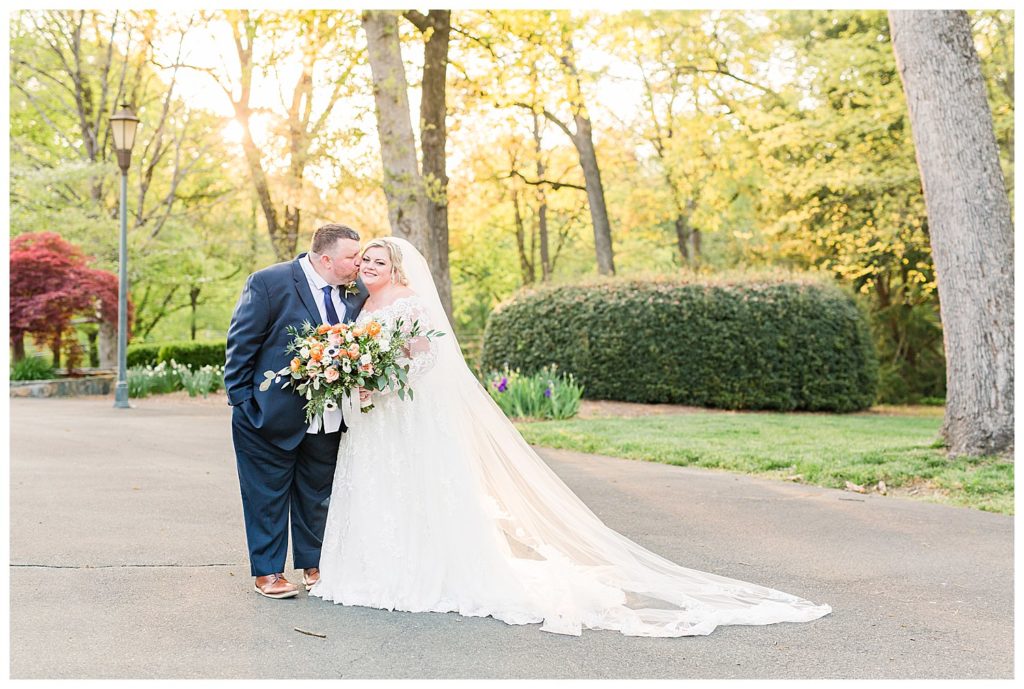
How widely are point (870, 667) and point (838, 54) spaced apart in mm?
20817

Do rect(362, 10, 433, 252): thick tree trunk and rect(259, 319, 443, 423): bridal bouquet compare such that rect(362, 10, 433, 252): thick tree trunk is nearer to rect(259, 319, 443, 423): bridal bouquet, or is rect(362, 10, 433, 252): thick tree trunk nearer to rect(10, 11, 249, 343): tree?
rect(259, 319, 443, 423): bridal bouquet

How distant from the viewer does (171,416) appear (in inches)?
597

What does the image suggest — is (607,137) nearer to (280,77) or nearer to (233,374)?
(280,77)

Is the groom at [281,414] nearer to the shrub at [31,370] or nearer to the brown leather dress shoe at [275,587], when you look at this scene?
the brown leather dress shoe at [275,587]

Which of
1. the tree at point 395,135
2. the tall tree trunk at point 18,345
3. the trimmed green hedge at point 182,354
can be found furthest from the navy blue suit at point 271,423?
the trimmed green hedge at point 182,354

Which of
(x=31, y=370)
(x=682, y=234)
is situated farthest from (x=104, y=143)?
(x=682, y=234)

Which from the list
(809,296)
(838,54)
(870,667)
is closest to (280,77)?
(838,54)

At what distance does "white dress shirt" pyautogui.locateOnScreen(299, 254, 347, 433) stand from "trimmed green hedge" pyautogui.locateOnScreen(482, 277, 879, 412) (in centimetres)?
1203

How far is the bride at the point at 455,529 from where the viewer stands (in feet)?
16.9

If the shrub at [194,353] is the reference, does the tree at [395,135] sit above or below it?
above

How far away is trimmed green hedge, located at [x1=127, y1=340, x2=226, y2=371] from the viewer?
78.9 ft

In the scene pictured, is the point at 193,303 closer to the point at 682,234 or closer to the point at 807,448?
the point at 682,234

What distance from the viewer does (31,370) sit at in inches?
789

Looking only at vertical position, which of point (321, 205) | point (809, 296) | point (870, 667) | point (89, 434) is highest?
point (321, 205)
